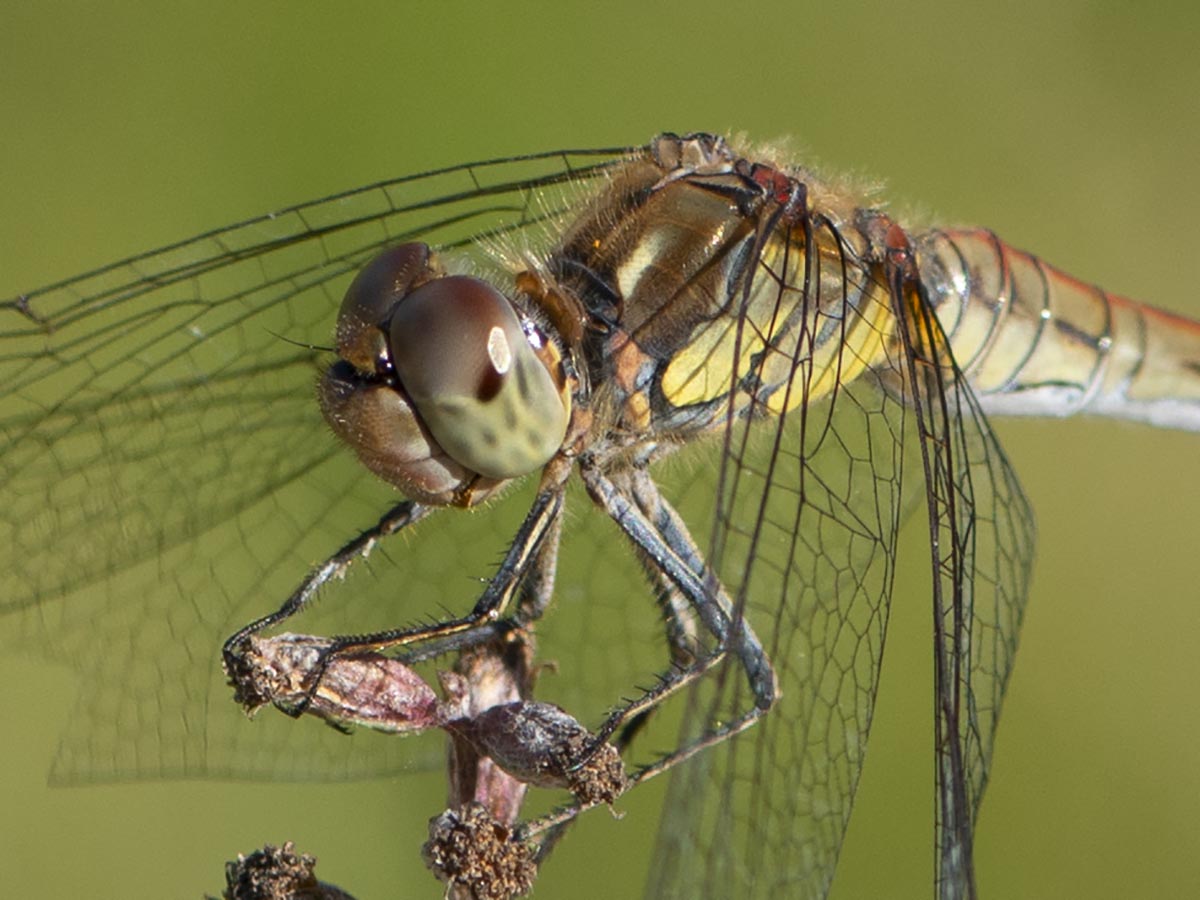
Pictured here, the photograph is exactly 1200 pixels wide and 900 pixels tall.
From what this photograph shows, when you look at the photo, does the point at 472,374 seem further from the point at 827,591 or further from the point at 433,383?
the point at 827,591

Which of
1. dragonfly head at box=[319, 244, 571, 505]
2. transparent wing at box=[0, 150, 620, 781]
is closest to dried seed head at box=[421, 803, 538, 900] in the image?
dragonfly head at box=[319, 244, 571, 505]

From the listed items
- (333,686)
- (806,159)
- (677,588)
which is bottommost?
(333,686)

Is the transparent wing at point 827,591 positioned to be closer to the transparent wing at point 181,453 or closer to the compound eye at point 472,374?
the compound eye at point 472,374

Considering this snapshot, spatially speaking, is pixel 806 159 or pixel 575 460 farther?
pixel 806 159

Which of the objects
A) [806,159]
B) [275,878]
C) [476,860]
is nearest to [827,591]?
[476,860]

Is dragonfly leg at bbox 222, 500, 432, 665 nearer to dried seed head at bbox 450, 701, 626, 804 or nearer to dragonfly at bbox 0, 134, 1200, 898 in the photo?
dragonfly at bbox 0, 134, 1200, 898

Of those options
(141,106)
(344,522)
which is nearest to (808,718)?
(344,522)

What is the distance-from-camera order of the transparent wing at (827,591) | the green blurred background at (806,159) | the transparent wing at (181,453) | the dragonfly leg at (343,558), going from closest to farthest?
the transparent wing at (827,591)
the dragonfly leg at (343,558)
the transparent wing at (181,453)
the green blurred background at (806,159)

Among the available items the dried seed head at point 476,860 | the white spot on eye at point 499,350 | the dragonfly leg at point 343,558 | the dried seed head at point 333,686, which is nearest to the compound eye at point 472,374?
the white spot on eye at point 499,350
